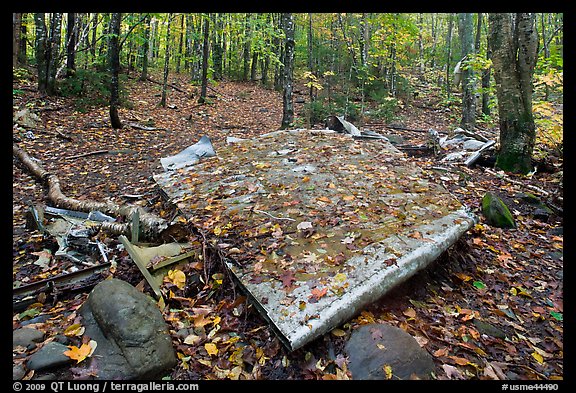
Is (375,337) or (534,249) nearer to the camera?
(375,337)

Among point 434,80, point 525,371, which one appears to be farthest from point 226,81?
point 525,371

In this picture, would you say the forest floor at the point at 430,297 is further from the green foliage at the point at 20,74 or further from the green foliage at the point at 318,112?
the green foliage at the point at 20,74

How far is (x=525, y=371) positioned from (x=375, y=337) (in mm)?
1218

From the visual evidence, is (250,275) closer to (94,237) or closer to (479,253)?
(94,237)

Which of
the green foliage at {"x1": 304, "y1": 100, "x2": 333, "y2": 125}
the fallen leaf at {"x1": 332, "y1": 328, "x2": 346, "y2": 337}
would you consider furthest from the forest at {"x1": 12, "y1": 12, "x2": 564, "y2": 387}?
the green foliage at {"x1": 304, "y1": 100, "x2": 333, "y2": 125}

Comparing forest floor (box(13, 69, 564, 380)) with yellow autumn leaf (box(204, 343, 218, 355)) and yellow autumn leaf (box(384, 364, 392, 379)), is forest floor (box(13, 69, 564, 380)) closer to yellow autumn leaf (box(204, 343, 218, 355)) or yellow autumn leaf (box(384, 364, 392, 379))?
yellow autumn leaf (box(204, 343, 218, 355))

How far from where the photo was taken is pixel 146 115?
1203cm

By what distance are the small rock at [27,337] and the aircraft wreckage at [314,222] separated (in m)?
1.65

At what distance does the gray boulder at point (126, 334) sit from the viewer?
2.45m

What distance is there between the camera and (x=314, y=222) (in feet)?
13.6

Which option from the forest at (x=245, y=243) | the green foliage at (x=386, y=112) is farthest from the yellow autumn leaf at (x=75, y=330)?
the green foliage at (x=386, y=112)

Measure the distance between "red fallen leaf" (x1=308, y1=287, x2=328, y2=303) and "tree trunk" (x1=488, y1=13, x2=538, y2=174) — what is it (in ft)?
18.9

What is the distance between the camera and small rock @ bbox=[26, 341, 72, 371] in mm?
2340
